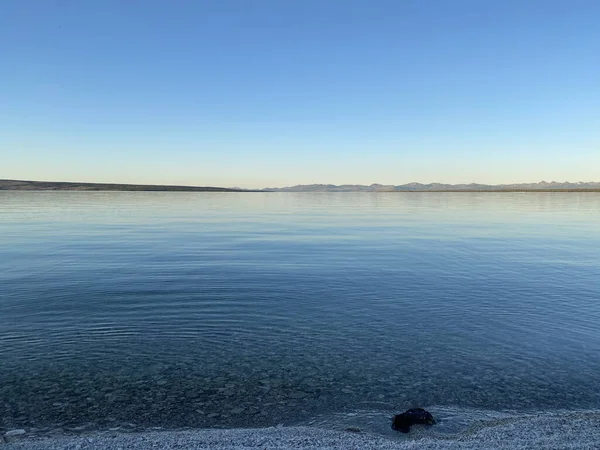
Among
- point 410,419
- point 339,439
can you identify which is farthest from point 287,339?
point 339,439

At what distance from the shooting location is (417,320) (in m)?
16.5

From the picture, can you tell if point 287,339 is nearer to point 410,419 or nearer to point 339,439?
point 410,419

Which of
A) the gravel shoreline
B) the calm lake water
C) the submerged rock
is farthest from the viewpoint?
the calm lake water

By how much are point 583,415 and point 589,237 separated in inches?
1482

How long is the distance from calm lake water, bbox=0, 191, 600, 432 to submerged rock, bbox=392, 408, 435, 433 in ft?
1.54

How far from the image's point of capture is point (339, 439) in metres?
8.68

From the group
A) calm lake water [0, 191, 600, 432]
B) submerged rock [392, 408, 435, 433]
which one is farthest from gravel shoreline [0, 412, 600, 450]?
calm lake water [0, 191, 600, 432]

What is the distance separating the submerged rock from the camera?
9391mm

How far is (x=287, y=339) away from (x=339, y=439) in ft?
19.4

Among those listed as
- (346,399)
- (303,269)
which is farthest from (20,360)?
(303,269)

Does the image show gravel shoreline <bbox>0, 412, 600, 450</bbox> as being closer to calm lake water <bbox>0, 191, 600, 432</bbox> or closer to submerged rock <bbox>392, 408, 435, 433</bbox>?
submerged rock <bbox>392, 408, 435, 433</bbox>

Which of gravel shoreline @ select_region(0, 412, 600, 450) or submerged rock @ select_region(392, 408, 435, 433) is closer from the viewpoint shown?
gravel shoreline @ select_region(0, 412, 600, 450)

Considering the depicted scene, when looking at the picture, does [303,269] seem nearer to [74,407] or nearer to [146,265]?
[146,265]

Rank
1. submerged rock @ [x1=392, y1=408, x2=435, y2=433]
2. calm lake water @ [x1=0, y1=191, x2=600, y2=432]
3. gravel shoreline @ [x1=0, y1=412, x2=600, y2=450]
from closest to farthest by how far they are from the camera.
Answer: gravel shoreline @ [x1=0, y1=412, x2=600, y2=450]
submerged rock @ [x1=392, y1=408, x2=435, y2=433]
calm lake water @ [x1=0, y1=191, x2=600, y2=432]
